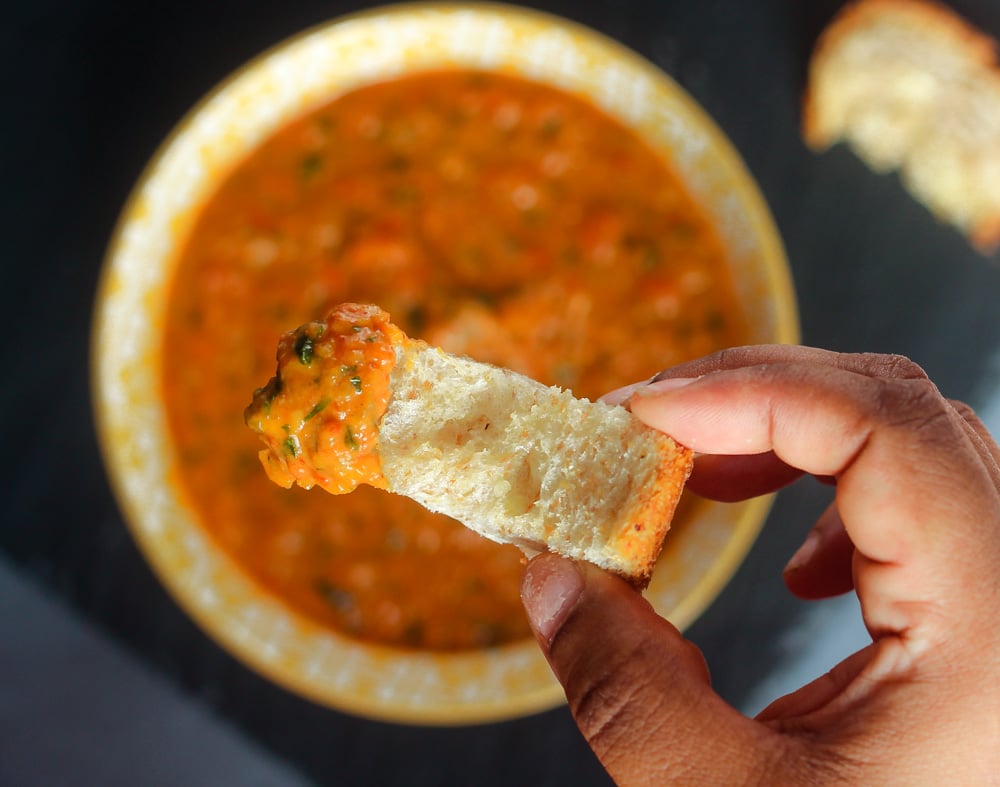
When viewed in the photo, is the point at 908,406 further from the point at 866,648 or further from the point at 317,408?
the point at 317,408

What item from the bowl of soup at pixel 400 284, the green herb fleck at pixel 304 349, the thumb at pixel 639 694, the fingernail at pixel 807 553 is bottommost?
the thumb at pixel 639 694

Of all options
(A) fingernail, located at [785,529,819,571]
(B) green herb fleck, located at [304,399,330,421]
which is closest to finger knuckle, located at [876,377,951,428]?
(A) fingernail, located at [785,529,819,571]

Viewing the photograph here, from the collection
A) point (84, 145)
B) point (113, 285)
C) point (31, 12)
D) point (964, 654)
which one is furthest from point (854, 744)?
point (31, 12)

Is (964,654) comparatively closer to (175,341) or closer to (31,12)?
(175,341)

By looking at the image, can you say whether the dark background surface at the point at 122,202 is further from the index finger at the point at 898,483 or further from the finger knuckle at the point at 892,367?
the index finger at the point at 898,483

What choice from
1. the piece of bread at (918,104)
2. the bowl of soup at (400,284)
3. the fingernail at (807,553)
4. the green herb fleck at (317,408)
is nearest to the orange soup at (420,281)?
the bowl of soup at (400,284)

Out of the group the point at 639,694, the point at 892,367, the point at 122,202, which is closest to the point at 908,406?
the point at 892,367
